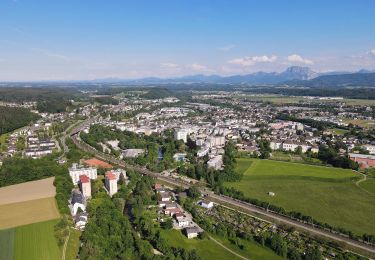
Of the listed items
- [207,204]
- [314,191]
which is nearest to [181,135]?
[314,191]

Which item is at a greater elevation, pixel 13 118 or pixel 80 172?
pixel 13 118

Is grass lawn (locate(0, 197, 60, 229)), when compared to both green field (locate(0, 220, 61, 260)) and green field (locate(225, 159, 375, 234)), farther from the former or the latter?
green field (locate(225, 159, 375, 234))

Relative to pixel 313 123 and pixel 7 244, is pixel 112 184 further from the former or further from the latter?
pixel 313 123

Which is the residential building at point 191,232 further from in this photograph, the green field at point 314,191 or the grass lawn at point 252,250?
the green field at point 314,191

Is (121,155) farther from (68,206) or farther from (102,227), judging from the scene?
(102,227)

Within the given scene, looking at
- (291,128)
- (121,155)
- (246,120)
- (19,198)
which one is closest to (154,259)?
(19,198)
